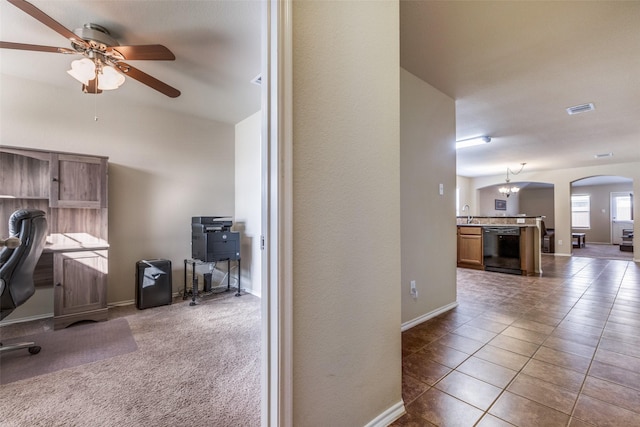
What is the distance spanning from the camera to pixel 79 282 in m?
2.75

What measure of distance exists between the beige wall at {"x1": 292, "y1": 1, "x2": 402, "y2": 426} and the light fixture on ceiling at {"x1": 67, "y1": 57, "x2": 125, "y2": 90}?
1.85m

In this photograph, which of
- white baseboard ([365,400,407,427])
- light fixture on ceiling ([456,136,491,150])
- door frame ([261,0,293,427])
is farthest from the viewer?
light fixture on ceiling ([456,136,491,150])

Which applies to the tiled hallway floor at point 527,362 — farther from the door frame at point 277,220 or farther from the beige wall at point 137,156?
the beige wall at point 137,156

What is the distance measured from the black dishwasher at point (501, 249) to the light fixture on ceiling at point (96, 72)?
19.0 feet

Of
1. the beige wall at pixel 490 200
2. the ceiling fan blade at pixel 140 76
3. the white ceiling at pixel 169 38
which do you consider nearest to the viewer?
the white ceiling at pixel 169 38

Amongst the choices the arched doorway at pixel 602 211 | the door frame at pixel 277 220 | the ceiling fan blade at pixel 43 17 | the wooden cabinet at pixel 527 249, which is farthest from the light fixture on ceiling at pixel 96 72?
the arched doorway at pixel 602 211

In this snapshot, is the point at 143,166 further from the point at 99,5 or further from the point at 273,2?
the point at 273,2

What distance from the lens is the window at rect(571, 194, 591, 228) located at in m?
11.0

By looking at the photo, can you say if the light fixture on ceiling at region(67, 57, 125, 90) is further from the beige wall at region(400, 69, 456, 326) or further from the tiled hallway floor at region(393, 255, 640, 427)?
the tiled hallway floor at region(393, 255, 640, 427)

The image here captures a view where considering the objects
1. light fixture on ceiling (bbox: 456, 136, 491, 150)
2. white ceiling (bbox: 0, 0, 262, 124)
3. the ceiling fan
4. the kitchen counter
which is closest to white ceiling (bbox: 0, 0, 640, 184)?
white ceiling (bbox: 0, 0, 262, 124)

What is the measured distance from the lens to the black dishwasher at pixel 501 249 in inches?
194

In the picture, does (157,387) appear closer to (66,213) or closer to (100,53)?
(100,53)

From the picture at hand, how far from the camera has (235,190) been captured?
4.32 m

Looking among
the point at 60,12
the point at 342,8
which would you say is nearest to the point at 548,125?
the point at 342,8
